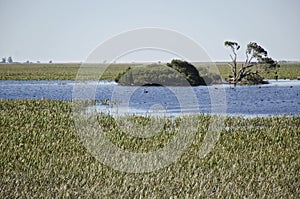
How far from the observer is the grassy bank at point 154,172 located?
9.91 metres

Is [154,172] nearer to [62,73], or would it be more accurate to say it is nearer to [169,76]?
[169,76]

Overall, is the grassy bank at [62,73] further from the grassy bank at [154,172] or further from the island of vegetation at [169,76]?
the grassy bank at [154,172]

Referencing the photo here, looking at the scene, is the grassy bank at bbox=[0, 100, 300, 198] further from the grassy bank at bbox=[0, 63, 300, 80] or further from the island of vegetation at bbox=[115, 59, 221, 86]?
the island of vegetation at bbox=[115, 59, 221, 86]

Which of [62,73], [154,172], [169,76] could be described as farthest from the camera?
[62,73]

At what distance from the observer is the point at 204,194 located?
9781 mm

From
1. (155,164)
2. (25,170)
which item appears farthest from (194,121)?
(25,170)

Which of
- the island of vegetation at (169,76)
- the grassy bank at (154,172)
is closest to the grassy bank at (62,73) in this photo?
the island of vegetation at (169,76)

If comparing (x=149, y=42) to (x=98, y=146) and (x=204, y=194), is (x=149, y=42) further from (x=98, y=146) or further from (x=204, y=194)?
(x=204, y=194)

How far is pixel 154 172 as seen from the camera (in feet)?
37.4

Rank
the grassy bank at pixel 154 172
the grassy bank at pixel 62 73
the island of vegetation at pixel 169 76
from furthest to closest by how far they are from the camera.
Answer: the grassy bank at pixel 62 73
the island of vegetation at pixel 169 76
the grassy bank at pixel 154 172

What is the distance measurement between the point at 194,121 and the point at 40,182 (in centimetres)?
901

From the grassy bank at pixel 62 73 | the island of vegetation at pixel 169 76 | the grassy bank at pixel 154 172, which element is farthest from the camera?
the grassy bank at pixel 62 73

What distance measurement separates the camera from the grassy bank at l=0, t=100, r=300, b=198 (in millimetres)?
9906

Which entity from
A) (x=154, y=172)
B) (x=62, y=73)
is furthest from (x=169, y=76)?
(x=62, y=73)
